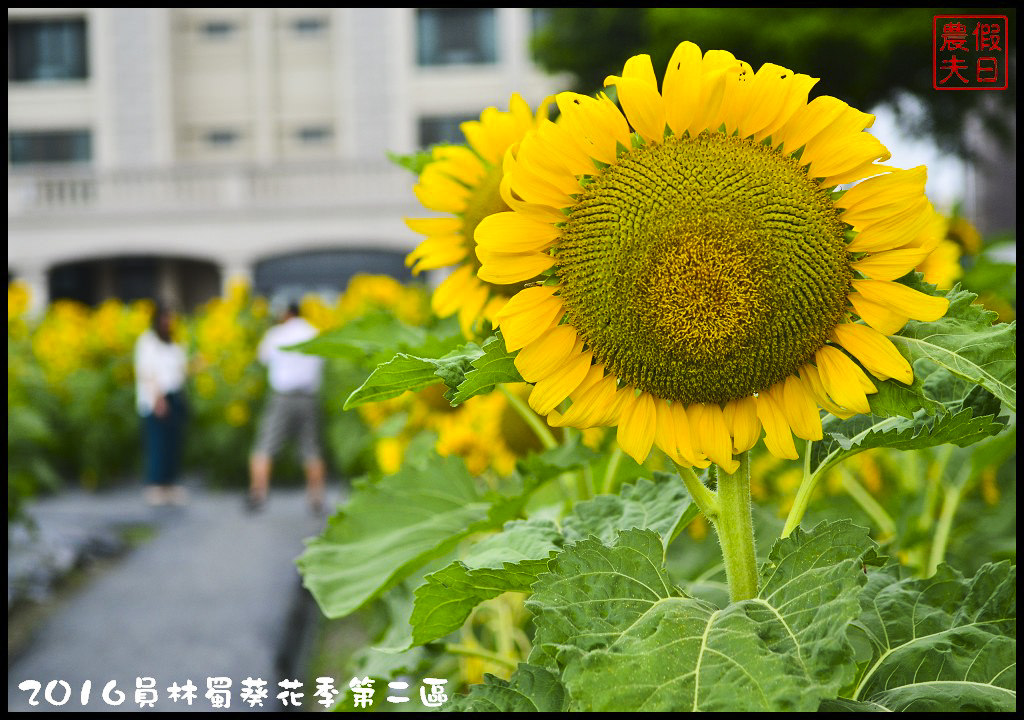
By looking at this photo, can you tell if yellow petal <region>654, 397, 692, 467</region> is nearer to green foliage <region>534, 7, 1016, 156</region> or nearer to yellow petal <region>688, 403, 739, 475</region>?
yellow petal <region>688, 403, 739, 475</region>

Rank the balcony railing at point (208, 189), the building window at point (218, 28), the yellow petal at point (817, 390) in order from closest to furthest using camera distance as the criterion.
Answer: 1. the yellow petal at point (817, 390)
2. the balcony railing at point (208, 189)
3. the building window at point (218, 28)

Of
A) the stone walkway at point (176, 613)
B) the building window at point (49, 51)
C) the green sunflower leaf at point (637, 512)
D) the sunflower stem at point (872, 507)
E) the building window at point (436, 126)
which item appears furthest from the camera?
the building window at point (49, 51)

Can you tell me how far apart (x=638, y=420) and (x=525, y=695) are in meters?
0.20

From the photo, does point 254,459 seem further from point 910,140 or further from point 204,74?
point 204,74

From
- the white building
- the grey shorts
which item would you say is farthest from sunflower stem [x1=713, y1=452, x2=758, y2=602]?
the white building

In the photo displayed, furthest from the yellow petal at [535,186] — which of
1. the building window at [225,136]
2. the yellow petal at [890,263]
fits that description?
the building window at [225,136]

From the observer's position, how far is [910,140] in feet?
41.2

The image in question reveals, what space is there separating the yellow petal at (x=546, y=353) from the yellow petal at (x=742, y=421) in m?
0.12

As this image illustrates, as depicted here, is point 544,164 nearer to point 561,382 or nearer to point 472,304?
point 561,382

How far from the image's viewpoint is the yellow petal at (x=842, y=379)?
25.4 inches

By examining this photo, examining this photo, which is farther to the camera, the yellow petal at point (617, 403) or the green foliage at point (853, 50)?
the green foliage at point (853, 50)

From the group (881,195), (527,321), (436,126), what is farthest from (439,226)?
(436,126)

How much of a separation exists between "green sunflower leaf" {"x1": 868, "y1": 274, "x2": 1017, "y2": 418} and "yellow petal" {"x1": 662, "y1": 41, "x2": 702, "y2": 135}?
19 centimetres

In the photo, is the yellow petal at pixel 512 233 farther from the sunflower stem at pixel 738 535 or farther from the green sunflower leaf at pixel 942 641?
the green sunflower leaf at pixel 942 641
